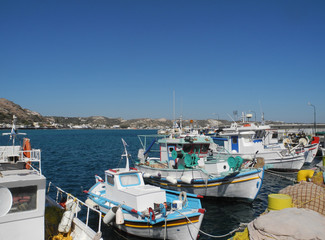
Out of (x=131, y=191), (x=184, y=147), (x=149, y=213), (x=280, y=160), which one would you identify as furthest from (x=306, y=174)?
(x=280, y=160)

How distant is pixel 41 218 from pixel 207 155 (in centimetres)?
1494

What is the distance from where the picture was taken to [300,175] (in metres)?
16.4

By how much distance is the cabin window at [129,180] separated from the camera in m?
13.2

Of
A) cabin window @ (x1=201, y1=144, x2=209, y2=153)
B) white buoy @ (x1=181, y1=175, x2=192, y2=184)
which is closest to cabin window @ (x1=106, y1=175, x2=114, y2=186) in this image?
white buoy @ (x1=181, y1=175, x2=192, y2=184)

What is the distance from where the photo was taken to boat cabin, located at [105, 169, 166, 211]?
38.1ft

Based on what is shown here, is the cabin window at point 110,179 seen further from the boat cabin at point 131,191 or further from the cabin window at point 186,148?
the cabin window at point 186,148

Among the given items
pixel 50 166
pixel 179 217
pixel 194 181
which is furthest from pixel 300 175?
pixel 50 166

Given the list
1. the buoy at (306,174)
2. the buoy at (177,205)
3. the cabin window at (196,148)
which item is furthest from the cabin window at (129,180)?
the buoy at (306,174)

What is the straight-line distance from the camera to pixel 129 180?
13.3 meters

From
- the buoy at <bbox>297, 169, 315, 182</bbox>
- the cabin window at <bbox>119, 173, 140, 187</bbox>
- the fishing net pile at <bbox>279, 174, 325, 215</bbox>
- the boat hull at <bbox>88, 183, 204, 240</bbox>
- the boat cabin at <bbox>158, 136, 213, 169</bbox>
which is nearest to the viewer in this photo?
the fishing net pile at <bbox>279, 174, 325, 215</bbox>

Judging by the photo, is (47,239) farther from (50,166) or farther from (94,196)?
(50,166)

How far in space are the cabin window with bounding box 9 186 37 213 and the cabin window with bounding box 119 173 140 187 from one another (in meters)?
5.45

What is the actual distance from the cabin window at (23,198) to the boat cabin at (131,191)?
457cm

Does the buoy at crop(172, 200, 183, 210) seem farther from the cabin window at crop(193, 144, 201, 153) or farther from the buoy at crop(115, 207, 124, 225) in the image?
the cabin window at crop(193, 144, 201, 153)
